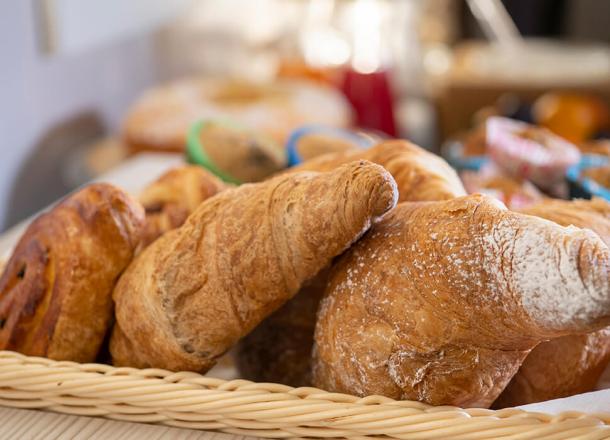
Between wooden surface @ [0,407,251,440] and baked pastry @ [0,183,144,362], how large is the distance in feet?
0.19

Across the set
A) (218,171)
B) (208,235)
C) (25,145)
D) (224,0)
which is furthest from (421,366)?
(224,0)

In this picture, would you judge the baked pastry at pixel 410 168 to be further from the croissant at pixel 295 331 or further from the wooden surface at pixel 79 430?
the wooden surface at pixel 79 430

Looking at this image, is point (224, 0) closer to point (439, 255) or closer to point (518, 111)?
point (518, 111)

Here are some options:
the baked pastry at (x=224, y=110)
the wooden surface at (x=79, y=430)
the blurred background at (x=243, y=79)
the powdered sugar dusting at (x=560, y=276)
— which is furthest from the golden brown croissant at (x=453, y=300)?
the baked pastry at (x=224, y=110)

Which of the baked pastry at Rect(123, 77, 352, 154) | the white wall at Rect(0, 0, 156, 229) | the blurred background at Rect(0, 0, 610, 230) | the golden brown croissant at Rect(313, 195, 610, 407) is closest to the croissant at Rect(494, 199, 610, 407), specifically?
the golden brown croissant at Rect(313, 195, 610, 407)

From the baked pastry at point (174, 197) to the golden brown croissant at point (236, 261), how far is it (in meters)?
0.10

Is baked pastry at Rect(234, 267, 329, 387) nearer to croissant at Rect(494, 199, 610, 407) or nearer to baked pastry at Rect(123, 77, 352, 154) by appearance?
croissant at Rect(494, 199, 610, 407)

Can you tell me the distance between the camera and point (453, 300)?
1.90 feet

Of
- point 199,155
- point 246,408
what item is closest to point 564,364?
point 246,408

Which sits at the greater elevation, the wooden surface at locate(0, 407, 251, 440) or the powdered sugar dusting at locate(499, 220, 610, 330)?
the powdered sugar dusting at locate(499, 220, 610, 330)

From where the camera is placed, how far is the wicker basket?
1.91 feet

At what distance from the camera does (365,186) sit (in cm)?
61

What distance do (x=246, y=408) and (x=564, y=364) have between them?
268mm

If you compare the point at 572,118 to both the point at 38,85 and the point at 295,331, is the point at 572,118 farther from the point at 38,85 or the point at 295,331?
the point at 295,331
